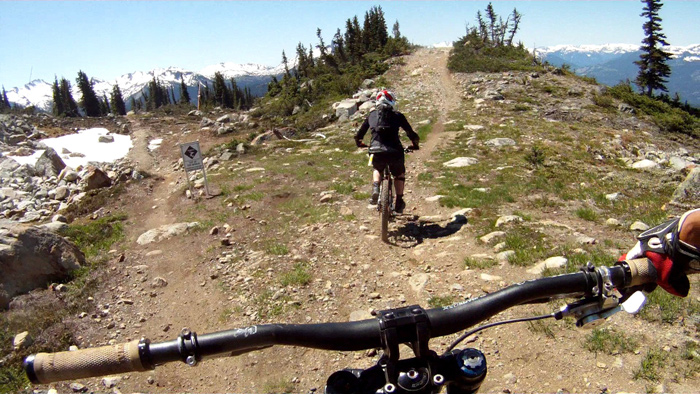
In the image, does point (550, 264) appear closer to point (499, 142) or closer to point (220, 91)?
point (499, 142)

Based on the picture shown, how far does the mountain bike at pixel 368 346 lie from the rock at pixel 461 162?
12.2m

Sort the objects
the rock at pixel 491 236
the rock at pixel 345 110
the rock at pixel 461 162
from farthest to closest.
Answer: the rock at pixel 345 110, the rock at pixel 461 162, the rock at pixel 491 236

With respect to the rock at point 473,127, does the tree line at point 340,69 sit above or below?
above

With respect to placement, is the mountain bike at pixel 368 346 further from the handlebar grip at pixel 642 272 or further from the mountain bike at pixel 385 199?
the mountain bike at pixel 385 199

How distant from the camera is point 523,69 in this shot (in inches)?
1326

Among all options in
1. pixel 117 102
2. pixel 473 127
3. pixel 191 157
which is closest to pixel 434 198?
pixel 191 157

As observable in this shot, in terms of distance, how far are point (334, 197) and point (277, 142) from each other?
10874 millimetres

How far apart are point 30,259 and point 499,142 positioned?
595 inches

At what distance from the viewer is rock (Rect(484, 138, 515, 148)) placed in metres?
15.6

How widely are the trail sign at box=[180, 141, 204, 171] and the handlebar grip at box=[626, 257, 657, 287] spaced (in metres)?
13.2

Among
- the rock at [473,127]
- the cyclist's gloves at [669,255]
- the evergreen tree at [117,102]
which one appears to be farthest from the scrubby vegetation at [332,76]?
the evergreen tree at [117,102]

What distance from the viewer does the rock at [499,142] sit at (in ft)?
51.3

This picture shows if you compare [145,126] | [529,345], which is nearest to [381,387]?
[529,345]

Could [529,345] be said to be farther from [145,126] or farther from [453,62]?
[145,126]
